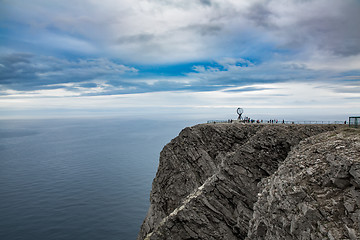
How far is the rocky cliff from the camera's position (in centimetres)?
1658

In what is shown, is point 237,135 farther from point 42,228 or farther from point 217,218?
point 42,228

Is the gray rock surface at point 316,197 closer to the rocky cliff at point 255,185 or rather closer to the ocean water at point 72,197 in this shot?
the rocky cliff at point 255,185

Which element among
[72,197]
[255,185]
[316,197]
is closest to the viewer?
[316,197]

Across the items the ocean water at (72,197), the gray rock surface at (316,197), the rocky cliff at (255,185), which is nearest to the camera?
the gray rock surface at (316,197)

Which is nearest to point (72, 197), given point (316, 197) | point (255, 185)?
point (255, 185)

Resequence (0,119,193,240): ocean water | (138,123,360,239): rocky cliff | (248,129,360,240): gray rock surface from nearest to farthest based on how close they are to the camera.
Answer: (248,129,360,240): gray rock surface
(138,123,360,239): rocky cliff
(0,119,193,240): ocean water

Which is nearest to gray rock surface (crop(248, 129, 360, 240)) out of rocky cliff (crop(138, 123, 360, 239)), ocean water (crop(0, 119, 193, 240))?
rocky cliff (crop(138, 123, 360, 239))

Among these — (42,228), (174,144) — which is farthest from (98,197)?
(174,144)

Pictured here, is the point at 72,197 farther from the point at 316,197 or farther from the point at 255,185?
the point at 316,197

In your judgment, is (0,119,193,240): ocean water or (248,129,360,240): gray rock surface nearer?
(248,129,360,240): gray rock surface

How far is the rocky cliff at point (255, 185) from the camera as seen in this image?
16.6 metres

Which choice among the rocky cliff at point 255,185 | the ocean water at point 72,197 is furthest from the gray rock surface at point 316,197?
the ocean water at point 72,197

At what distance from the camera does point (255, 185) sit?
29281mm

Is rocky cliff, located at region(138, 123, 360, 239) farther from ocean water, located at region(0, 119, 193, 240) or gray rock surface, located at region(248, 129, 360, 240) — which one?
ocean water, located at region(0, 119, 193, 240)
